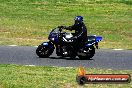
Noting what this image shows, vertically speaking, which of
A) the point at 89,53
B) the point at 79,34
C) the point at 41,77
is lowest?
the point at 89,53

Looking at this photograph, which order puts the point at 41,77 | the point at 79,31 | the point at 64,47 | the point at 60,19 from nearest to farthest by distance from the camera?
the point at 41,77
the point at 79,31
the point at 64,47
the point at 60,19

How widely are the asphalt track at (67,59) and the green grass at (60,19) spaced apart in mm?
2456

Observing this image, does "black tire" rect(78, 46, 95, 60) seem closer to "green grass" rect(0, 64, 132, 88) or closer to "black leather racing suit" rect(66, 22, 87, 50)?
"black leather racing suit" rect(66, 22, 87, 50)

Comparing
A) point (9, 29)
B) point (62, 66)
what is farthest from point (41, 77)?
point (9, 29)

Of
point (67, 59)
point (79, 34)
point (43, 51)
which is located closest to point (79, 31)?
point (79, 34)

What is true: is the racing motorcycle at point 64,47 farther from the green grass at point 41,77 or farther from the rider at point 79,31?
the green grass at point 41,77

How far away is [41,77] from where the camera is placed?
15.2 meters

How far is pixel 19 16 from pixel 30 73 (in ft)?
69.4

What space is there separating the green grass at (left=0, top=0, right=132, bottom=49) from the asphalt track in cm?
246

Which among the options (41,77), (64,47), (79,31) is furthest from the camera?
(64,47)

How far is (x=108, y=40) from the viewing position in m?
27.4

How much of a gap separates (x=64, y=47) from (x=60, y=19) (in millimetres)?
15886

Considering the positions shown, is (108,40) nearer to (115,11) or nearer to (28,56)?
(28,56)

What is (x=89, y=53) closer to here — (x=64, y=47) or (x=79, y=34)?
(x=79, y=34)
